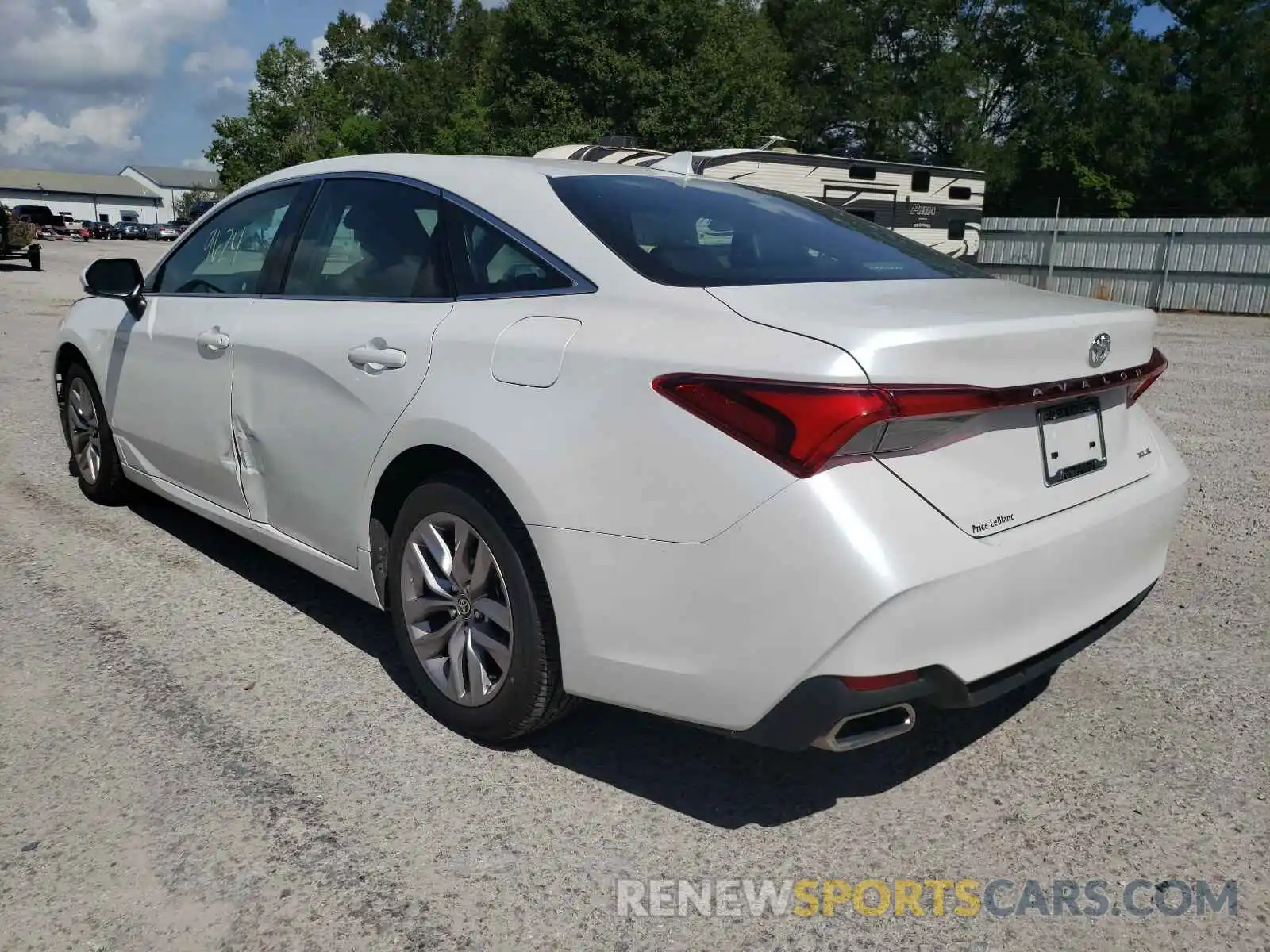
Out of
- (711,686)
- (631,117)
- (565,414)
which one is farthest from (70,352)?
(631,117)

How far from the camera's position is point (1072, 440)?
8.20ft

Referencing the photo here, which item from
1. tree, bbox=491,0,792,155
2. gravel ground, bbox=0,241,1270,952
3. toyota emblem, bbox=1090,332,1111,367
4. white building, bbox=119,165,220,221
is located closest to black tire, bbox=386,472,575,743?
gravel ground, bbox=0,241,1270,952

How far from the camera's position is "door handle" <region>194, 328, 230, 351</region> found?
3.67 m

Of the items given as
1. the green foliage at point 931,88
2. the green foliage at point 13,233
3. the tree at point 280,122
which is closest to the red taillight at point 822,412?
the green foliage at point 13,233

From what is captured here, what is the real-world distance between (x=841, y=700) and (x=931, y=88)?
46.1m

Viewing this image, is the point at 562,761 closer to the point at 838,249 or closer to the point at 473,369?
the point at 473,369

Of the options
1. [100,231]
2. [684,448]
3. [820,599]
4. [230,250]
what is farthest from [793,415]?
[100,231]

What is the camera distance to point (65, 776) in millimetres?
2723

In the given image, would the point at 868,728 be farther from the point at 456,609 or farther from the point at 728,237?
the point at 728,237

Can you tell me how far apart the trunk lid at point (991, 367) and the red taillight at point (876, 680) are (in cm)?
33

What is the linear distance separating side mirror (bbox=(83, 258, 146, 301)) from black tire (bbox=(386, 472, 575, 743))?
2.20 meters

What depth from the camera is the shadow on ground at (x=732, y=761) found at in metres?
2.67

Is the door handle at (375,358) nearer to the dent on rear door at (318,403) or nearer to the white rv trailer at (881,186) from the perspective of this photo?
the dent on rear door at (318,403)

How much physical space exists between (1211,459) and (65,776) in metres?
6.34
